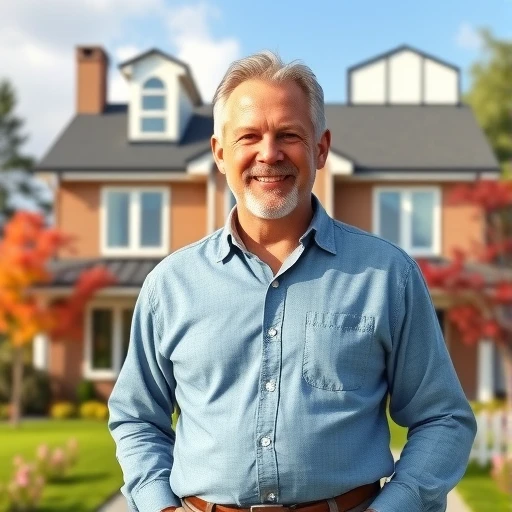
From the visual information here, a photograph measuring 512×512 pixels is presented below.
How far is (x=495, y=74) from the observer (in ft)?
140

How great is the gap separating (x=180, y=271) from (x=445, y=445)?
2.96 ft

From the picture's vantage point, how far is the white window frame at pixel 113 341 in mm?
22125

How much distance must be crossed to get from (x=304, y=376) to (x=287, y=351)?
0.08 meters

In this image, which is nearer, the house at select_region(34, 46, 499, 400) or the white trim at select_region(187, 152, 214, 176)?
the white trim at select_region(187, 152, 214, 176)

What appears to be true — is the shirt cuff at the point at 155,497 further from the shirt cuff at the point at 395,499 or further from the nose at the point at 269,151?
the nose at the point at 269,151

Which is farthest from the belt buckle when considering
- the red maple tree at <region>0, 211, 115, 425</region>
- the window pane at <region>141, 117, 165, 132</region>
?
the window pane at <region>141, 117, 165, 132</region>

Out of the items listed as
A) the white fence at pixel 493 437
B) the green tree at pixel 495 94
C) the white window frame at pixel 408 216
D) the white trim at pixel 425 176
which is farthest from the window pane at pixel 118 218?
the green tree at pixel 495 94

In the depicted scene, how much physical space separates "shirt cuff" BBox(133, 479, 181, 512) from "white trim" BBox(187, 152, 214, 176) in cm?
1900

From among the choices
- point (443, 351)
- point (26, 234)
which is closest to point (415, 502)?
point (443, 351)

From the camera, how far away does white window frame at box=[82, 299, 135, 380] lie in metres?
22.1

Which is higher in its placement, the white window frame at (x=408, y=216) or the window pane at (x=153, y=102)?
the window pane at (x=153, y=102)

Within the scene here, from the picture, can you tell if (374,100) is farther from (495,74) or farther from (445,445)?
(445,445)

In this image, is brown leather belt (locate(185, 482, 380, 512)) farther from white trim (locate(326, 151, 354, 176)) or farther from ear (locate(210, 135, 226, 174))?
white trim (locate(326, 151, 354, 176))

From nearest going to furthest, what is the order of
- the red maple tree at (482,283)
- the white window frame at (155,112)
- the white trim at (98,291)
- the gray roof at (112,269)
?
the red maple tree at (482,283), the white trim at (98,291), the gray roof at (112,269), the white window frame at (155,112)
